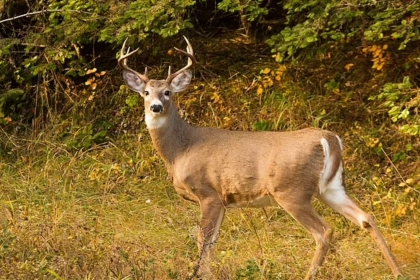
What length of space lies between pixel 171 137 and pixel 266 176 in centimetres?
88

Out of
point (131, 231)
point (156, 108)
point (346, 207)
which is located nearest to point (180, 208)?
point (131, 231)

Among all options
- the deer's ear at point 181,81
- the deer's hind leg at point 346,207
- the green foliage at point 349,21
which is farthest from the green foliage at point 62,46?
the deer's hind leg at point 346,207

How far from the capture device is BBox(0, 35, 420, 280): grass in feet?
17.1

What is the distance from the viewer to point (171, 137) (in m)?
6.41

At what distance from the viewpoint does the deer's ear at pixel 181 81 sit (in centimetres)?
660

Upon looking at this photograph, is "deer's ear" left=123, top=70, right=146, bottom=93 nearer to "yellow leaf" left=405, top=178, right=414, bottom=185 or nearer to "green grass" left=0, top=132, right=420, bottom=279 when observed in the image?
"green grass" left=0, top=132, right=420, bottom=279

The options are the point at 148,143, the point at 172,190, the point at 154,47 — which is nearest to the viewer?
the point at 172,190

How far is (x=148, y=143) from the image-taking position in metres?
8.41

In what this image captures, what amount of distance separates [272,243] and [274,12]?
318 cm

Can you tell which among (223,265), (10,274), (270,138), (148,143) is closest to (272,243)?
(270,138)

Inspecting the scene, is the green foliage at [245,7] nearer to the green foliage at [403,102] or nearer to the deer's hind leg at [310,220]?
the green foliage at [403,102]

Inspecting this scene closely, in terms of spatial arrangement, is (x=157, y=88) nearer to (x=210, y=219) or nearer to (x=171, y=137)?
(x=171, y=137)

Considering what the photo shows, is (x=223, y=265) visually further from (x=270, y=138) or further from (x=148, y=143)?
(x=148, y=143)

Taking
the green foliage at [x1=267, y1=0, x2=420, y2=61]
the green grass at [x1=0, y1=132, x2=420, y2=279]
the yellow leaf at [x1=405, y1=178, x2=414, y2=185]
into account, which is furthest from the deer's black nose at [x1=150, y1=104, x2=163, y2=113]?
the yellow leaf at [x1=405, y1=178, x2=414, y2=185]
